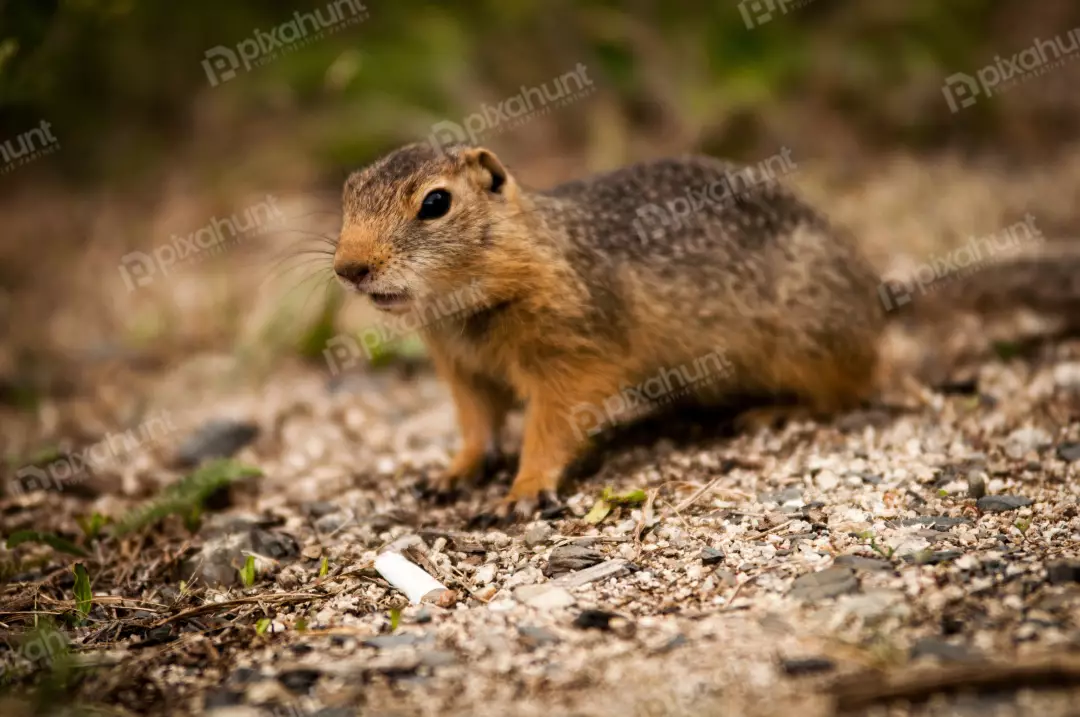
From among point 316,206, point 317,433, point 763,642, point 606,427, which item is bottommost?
point 763,642

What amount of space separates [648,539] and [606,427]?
1.65 metres

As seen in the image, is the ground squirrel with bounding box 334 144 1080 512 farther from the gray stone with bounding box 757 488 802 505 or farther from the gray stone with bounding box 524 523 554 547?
the gray stone with bounding box 757 488 802 505

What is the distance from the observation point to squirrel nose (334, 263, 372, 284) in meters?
4.79

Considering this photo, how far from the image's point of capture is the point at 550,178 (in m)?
11.0

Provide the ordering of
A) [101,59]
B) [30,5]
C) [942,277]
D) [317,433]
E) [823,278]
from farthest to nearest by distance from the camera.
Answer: [101,59] < [942,277] < [317,433] < [823,278] < [30,5]

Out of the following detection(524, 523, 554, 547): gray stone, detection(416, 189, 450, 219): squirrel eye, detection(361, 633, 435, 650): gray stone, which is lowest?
detection(524, 523, 554, 547): gray stone

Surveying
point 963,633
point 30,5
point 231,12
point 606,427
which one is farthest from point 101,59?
point 963,633

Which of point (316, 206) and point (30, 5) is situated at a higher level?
point (30, 5)

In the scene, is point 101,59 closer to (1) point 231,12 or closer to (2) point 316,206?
(1) point 231,12
